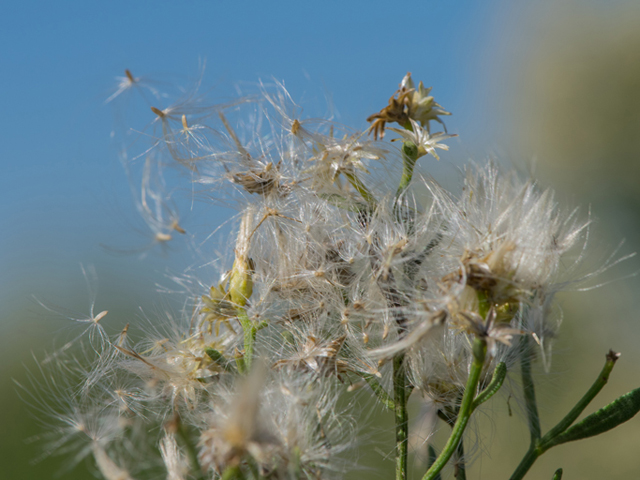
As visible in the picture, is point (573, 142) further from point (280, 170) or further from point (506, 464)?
point (280, 170)

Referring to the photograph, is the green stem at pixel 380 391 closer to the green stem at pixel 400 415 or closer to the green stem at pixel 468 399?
the green stem at pixel 400 415

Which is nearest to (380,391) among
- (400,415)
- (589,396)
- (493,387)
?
(400,415)

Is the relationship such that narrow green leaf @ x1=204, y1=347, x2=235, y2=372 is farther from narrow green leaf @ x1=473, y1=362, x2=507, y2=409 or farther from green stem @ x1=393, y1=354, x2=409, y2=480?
narrow green leaf @ x1=473, y1=362, x2=507, y2=409

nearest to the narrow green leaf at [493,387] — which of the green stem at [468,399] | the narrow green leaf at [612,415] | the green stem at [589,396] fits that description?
the green stem at [468,399]

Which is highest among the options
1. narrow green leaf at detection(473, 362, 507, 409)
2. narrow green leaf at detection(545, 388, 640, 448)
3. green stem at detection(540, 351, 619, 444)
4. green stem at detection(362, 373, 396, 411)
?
green stem at detection(362, 373, 396, 411)

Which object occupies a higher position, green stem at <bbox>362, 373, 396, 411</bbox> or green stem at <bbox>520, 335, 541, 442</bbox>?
green stem at <bbox>362, 373, 396, 411</bbox>

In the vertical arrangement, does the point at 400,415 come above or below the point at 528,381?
above

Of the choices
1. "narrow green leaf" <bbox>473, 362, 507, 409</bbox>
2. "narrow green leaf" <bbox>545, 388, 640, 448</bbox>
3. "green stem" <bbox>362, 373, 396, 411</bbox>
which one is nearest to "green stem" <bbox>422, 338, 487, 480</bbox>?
"narrow green leaf" <bbox>473, 362, 507, 409</bbox>

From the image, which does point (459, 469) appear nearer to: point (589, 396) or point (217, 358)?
point (589, 396)

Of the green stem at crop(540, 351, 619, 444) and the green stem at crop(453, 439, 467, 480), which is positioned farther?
the green stem at crop(453, 439, 467, 480)
